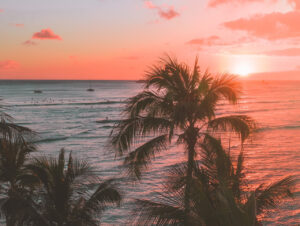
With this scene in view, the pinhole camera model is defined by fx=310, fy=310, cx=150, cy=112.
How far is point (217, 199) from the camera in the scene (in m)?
6.23

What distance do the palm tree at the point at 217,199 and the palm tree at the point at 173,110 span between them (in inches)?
29.5

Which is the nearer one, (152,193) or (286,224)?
(286,224)

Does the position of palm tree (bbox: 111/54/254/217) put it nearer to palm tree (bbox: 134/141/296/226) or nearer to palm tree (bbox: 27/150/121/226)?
palm tree (bbox: 134/141/296/226)

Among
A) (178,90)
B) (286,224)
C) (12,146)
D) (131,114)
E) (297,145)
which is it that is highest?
(178,90)

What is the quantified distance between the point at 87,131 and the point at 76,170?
127 ft

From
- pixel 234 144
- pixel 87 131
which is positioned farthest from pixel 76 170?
pixel 87 131

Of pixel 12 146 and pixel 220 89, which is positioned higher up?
pixel 220 89

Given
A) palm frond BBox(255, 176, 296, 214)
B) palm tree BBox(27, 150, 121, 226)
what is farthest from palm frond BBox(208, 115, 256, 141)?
palm tree BBox(27, 150, 121, 226)

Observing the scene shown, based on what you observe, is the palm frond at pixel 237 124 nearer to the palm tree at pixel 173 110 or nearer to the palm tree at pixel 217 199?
the palm tree at pixel 173 110

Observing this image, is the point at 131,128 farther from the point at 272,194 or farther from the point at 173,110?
the point at 272,194

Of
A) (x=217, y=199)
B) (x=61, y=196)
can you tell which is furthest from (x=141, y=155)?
(x=217, y=199)

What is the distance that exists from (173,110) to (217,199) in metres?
3.28

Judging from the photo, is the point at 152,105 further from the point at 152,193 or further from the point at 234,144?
the point at 234,144

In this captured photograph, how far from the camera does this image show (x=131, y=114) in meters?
8.81
